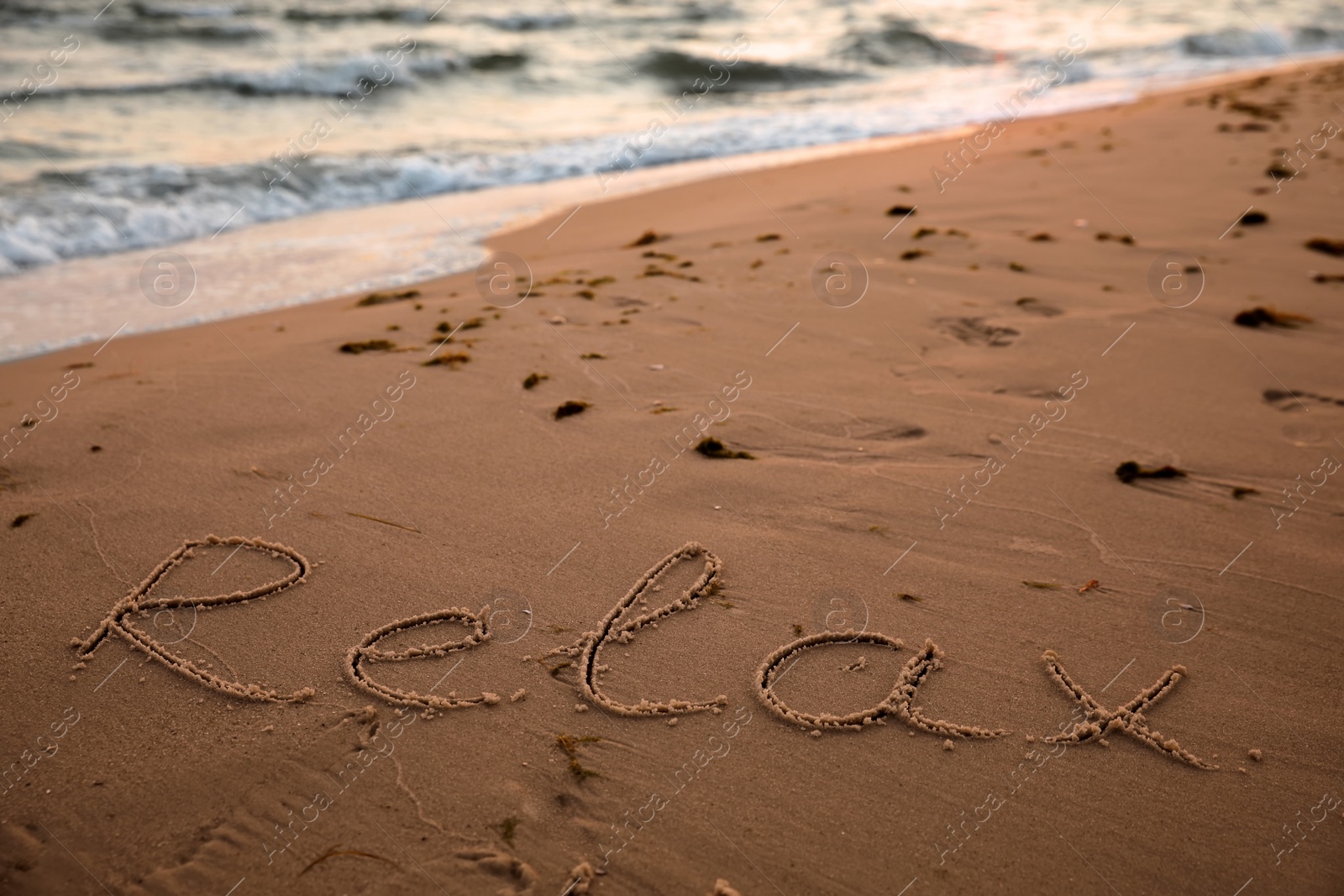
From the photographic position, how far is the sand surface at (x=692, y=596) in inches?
72.5

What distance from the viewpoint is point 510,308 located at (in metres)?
4.46

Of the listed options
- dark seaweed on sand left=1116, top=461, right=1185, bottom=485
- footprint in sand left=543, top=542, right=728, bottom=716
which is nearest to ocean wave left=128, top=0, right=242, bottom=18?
footprint in sand left=543, top=542, right=728, bottom=716

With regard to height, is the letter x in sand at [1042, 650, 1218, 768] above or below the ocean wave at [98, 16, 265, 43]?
below

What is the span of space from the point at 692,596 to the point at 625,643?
26 cm

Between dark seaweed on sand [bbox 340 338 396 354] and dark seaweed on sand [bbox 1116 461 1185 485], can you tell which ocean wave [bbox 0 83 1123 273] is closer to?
dark seaweed on sand [bbox 340 338 396 354]

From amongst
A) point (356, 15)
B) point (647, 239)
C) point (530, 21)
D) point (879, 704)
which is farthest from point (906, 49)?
point (879, 704)

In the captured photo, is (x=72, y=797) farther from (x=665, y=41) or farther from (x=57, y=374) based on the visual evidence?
(x=665, y=41)

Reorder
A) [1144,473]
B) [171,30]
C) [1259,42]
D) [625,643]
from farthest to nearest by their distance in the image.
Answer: [1259,42], [171,30], [1144,473], [625,643]

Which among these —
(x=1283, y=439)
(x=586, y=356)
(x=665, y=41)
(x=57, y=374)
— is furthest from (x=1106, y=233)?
(x=665, y=41)

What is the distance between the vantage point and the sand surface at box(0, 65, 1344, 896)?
184 centimetres

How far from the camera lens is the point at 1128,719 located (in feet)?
6.95

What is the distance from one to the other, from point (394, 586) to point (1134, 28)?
19.0 m

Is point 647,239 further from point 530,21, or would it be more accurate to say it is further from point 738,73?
point 530,21

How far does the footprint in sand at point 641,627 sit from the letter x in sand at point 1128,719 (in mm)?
830
